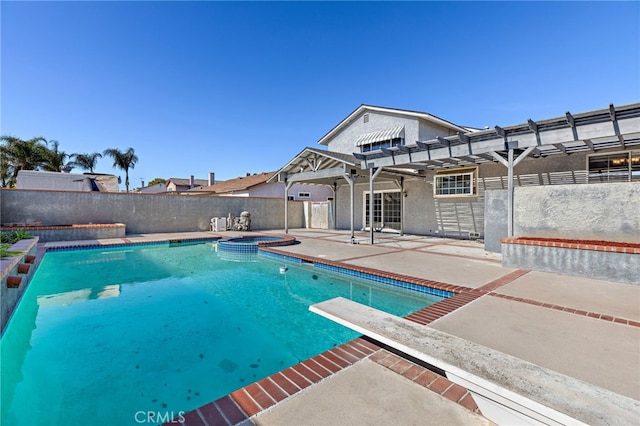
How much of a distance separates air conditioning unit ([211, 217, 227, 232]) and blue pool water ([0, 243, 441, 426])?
9.54 meters

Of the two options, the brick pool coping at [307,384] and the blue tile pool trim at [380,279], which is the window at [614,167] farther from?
the brick pool coping at [307,384]

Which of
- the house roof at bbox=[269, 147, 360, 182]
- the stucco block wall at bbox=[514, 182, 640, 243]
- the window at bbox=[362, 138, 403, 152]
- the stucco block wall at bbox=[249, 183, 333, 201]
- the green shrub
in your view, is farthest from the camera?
the stucco block wall at bbox=[249, 183, 333, 201]

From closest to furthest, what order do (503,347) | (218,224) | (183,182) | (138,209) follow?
1. (503,347)
2. (138,209)
3. (218,224)
4. (183,182)

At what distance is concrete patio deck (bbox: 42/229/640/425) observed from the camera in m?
2.16

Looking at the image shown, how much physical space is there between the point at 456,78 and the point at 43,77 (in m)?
19.3

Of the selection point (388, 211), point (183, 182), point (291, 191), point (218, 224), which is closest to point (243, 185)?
point (291, 191)

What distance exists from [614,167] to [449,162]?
18.1ft


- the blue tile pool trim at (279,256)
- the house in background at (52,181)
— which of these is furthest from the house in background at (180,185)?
the blue tile pool trim at (279,256)

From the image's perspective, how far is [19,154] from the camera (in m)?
27.8

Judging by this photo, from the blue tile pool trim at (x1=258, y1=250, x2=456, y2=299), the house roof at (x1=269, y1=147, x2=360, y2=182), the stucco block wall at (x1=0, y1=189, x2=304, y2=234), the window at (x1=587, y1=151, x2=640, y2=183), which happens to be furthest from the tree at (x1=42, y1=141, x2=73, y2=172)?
the window at (x1=587, y1=151, x2=640, y2=183)

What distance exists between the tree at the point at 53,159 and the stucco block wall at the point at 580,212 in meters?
40.3

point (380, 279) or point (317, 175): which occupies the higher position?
point (317, 175)

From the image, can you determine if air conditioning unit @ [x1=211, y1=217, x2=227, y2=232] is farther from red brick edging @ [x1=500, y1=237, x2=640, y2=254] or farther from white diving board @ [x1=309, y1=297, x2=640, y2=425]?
white diving board @ [x1=309, y1=297, x2=640, y2=425]

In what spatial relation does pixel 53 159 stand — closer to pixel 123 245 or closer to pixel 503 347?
pixel 123 245
